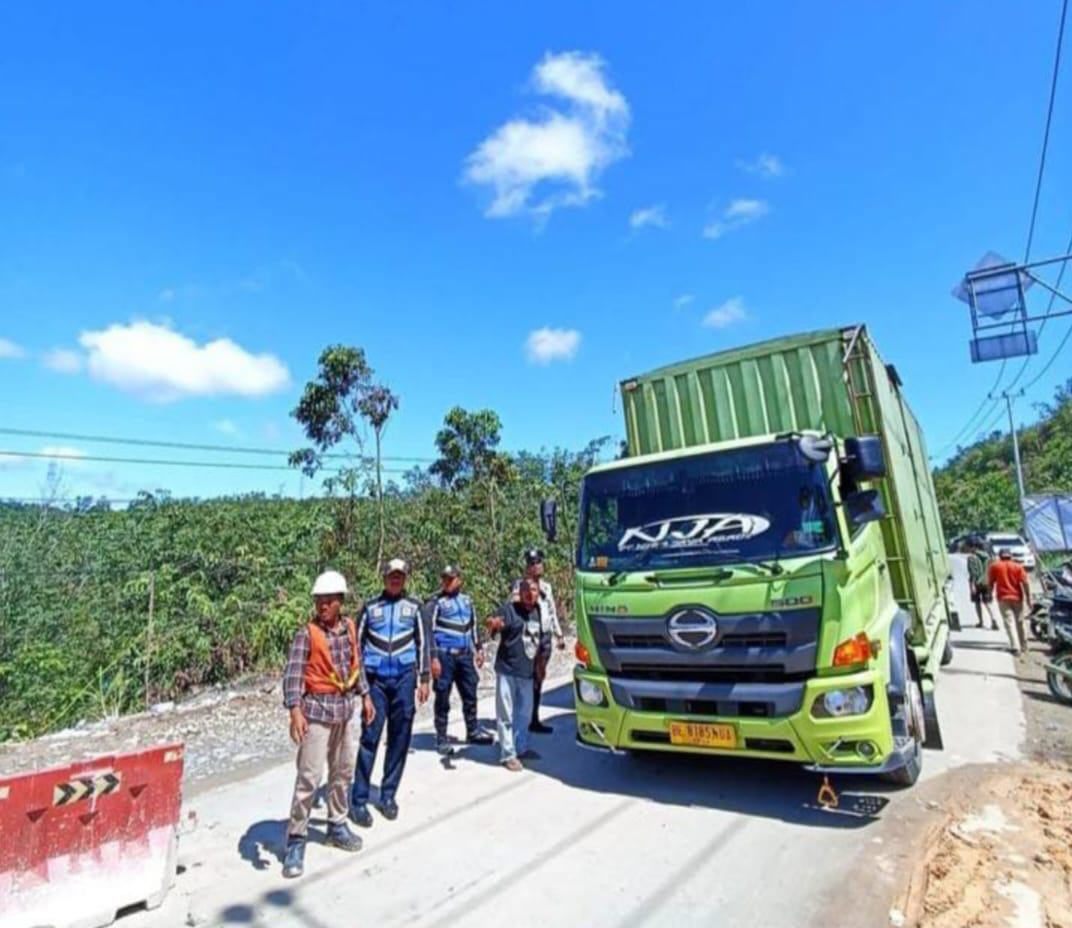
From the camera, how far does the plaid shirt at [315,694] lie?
→ 3.76 metres

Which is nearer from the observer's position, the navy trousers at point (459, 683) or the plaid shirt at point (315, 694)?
the plaid shirt at point (315, 694)

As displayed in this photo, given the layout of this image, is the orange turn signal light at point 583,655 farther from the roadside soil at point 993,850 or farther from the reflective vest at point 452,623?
the roadside soil at point 993,850

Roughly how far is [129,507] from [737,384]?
32.8ft

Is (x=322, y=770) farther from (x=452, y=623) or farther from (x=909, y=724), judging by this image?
(x=909, y=724)

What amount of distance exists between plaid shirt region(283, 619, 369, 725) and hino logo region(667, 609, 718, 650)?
2094 mm

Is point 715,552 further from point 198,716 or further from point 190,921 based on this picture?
point 198,716

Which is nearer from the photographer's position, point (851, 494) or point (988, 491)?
point (851, 494)

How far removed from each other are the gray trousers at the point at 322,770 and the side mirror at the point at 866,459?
3.64 m

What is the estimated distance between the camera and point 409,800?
4727 millimetres

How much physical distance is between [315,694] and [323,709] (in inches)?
3.9

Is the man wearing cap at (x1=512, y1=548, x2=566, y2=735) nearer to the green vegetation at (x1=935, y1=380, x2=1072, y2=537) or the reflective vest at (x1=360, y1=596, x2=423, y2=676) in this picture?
the reflective vest at (x1=360, y1=596, x2=423, y2=676)

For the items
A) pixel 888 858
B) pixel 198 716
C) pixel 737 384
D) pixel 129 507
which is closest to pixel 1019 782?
pixel 888 858

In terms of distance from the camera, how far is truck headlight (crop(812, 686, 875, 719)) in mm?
3857

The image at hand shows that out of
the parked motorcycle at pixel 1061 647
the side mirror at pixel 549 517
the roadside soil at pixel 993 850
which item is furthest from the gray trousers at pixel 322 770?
the parked motorcycle at pixel 1061 647
